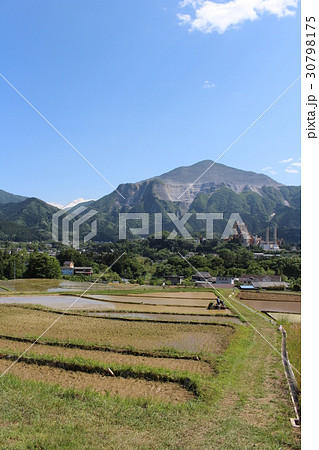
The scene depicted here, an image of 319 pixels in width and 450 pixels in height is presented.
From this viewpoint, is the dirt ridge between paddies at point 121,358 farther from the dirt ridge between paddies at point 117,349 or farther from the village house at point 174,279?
the village house at point 174,279

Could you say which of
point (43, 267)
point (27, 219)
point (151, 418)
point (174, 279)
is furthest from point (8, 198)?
point (174, 279)

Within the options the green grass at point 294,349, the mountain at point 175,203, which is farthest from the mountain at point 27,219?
the green grass at point 294,349

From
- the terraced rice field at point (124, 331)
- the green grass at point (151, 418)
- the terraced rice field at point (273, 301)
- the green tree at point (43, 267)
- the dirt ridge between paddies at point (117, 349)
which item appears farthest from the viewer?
the green tree at point (43, 267)

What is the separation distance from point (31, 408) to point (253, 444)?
11.2 ft

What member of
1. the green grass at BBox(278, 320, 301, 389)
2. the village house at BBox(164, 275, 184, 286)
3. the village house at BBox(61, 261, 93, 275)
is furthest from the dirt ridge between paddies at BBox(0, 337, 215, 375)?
the village house at BBox(164, 275, 184, 286)

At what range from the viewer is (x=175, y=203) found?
18438mm

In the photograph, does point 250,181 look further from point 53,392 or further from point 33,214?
point 33,214

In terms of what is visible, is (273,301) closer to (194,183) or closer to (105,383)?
(194,183)

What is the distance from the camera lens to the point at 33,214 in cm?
1856

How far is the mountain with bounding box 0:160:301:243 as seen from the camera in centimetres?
1157

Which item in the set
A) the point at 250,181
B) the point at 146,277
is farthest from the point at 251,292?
the point at 250,181

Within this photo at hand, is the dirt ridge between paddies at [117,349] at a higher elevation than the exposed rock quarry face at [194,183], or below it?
below

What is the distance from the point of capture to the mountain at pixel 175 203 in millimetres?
11574

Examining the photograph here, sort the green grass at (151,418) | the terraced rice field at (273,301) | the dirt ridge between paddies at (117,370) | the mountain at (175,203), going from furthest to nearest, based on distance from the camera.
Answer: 1. the terraced rice field at (273,301)
2. the mountain at (175,203)
3. the dirt ridge between paddies at (117,370)
4. the green grass at (151,418)
